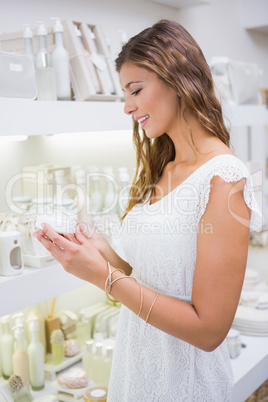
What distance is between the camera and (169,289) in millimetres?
1090

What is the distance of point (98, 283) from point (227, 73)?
5.41 ft

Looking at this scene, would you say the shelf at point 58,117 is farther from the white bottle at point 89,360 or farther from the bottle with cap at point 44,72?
the white bottle at point 89,360

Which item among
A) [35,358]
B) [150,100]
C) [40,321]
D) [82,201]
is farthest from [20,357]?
[150,100]

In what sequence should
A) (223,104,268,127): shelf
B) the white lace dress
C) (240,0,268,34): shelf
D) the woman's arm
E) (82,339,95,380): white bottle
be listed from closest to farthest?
the woman's arm, the white lace dress, (82,339,95,380): white bottle, (223,104,268,127): shelf, (240,0,268,34): shelf

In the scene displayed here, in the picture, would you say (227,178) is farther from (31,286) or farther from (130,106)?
(31,286)

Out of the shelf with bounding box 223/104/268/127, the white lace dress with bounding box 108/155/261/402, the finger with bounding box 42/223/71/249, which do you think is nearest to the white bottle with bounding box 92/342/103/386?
the white lace dress with bounding box 108/155/261/402

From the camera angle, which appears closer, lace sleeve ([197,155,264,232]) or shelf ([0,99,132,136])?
lace sleeve ([197,155,264,232])

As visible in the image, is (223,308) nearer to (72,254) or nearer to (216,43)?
(72,254)

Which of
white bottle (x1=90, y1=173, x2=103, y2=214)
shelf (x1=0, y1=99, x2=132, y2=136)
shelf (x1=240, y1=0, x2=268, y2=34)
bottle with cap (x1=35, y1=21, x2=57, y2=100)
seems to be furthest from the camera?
shelf (x1=240, y1=0, x2=268, y2=34)

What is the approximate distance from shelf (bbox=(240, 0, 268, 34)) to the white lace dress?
212 centimetres

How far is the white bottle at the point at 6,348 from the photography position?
1549mm

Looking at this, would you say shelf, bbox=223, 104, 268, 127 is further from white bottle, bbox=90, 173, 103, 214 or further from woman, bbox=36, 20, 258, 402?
woman, bbox=36, 20, 258, 402

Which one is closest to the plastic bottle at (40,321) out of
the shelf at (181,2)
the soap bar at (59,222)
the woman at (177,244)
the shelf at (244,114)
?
the woman at (177,244)

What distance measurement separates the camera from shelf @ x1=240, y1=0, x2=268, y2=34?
2.82 m
